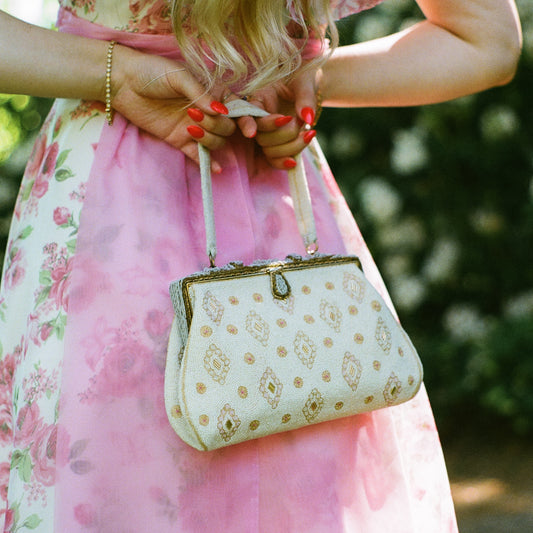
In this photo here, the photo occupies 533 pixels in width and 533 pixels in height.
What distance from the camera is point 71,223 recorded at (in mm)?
1011

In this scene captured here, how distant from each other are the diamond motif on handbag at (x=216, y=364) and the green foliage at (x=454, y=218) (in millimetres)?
2768

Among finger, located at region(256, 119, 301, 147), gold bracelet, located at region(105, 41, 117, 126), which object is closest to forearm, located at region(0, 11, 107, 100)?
gold bracelet, located at region(105, 41, 117, 126)

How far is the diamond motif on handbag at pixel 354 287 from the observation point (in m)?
1.02

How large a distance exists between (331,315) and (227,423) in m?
0.21

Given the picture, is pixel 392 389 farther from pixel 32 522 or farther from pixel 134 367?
pixel 32 522

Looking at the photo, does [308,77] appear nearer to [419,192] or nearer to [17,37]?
[17,37]

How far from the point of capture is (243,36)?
A: 41.1 inches

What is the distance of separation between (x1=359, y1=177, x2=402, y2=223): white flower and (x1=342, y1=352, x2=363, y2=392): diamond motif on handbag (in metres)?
2.82

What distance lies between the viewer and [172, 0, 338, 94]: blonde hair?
1.00 m

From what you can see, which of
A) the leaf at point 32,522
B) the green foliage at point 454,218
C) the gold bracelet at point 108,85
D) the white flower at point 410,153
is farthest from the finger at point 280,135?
the white flower at point 410,153

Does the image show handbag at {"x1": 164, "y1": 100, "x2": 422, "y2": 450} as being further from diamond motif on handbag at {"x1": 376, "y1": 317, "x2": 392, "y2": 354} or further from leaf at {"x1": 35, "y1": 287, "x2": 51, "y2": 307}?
leaf at {"x1": 35, "y1": 287, "x2": 51, "y2": 307}

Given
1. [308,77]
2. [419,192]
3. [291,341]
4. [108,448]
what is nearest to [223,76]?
[308,77]

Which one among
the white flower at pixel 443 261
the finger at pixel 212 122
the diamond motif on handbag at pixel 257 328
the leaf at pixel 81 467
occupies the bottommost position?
the leaf at pixel 81 467

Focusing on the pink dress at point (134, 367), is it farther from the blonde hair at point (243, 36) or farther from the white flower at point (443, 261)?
the white flower at point (443, 261)
